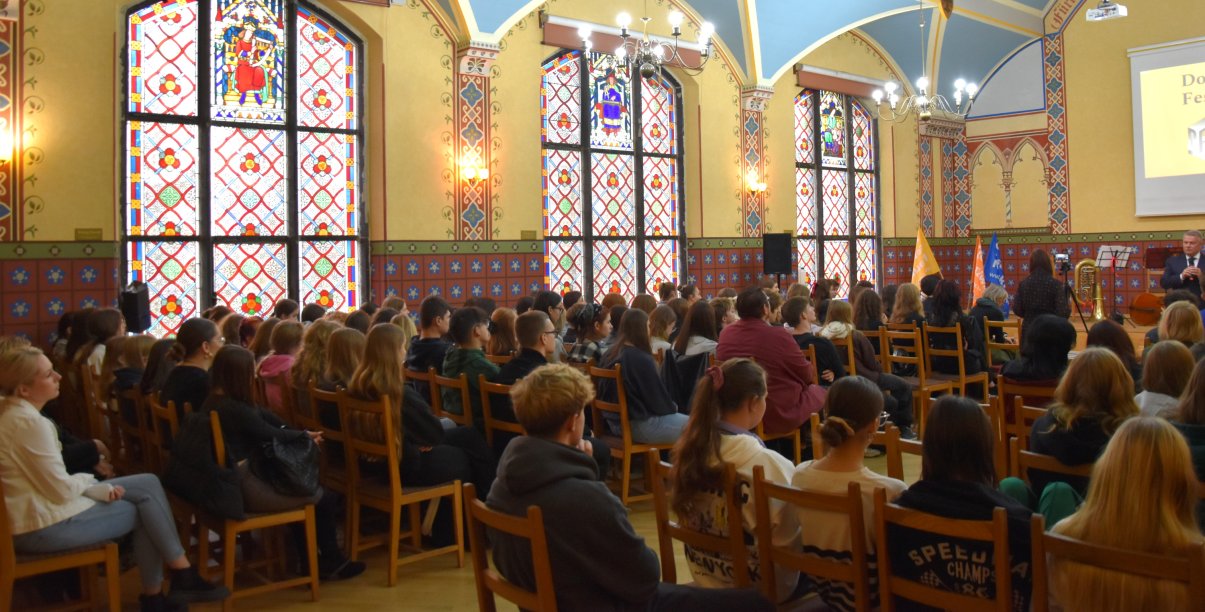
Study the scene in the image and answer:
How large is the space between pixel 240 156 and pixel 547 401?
24.3ft

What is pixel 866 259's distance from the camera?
1455cm

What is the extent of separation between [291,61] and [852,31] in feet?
27.2

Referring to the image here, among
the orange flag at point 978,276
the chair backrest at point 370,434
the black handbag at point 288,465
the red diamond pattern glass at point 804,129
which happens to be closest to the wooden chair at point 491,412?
the chair backrest at point 370,434

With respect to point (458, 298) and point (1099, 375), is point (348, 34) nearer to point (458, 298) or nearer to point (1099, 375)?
point (458, 298)

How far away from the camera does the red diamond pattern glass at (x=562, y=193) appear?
10992mm

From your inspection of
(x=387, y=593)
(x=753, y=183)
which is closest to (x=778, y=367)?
(x=387, y=593)

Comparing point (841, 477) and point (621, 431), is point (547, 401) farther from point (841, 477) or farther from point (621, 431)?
point (621, 431)

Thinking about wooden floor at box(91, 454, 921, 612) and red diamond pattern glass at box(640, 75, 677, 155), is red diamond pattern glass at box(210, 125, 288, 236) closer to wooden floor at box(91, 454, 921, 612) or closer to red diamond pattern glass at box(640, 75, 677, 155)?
red diamond pattern glass at box(640, 75, 677, 155)

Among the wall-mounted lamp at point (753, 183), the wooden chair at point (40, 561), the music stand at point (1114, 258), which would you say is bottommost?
the wooden chair at point (40, 561)

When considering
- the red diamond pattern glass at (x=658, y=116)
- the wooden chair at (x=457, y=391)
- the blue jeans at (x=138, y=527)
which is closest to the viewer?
the blue jeans at (x=138, y=527)

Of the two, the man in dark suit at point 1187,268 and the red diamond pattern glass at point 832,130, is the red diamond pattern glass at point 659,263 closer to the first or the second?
the red diamond pattern glass at point 832,130

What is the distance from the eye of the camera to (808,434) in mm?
6012

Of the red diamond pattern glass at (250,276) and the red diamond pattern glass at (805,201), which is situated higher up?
the red diamond pattern glass at (805,201)

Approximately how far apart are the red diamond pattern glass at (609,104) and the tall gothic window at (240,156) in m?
2.96
